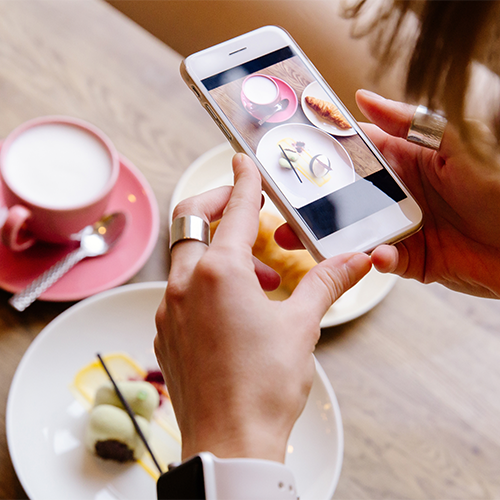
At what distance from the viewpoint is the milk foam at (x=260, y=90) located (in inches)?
19.4

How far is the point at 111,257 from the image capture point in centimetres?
59

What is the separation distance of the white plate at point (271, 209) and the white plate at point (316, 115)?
6.7 inches

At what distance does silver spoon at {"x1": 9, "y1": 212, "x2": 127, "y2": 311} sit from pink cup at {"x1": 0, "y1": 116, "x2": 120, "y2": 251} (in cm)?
2

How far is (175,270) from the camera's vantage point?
376 mm

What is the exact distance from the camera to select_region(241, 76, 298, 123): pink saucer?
0.49 m

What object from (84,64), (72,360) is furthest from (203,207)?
(84,64)

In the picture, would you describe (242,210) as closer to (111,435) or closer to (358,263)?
(358,263)

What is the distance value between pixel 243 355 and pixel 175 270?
0.09 metres

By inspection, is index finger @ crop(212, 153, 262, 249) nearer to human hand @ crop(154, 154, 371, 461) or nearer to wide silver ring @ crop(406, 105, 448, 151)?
human hand @ crop(154, 154, 371, 461)

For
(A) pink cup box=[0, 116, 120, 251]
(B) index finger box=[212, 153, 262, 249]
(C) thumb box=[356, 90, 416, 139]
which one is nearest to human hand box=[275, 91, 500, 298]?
(C) thumb box=[356, 90, 416, 139]

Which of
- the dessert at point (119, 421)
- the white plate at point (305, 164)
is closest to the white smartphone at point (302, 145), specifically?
the white plate at point (305, 164)

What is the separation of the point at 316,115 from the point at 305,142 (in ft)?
0.11

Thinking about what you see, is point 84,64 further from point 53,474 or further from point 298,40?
point 53,474

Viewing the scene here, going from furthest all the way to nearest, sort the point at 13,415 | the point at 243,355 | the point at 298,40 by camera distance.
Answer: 1. the point at 298,40
2. the point at 13,415
3. the point at 243,355
